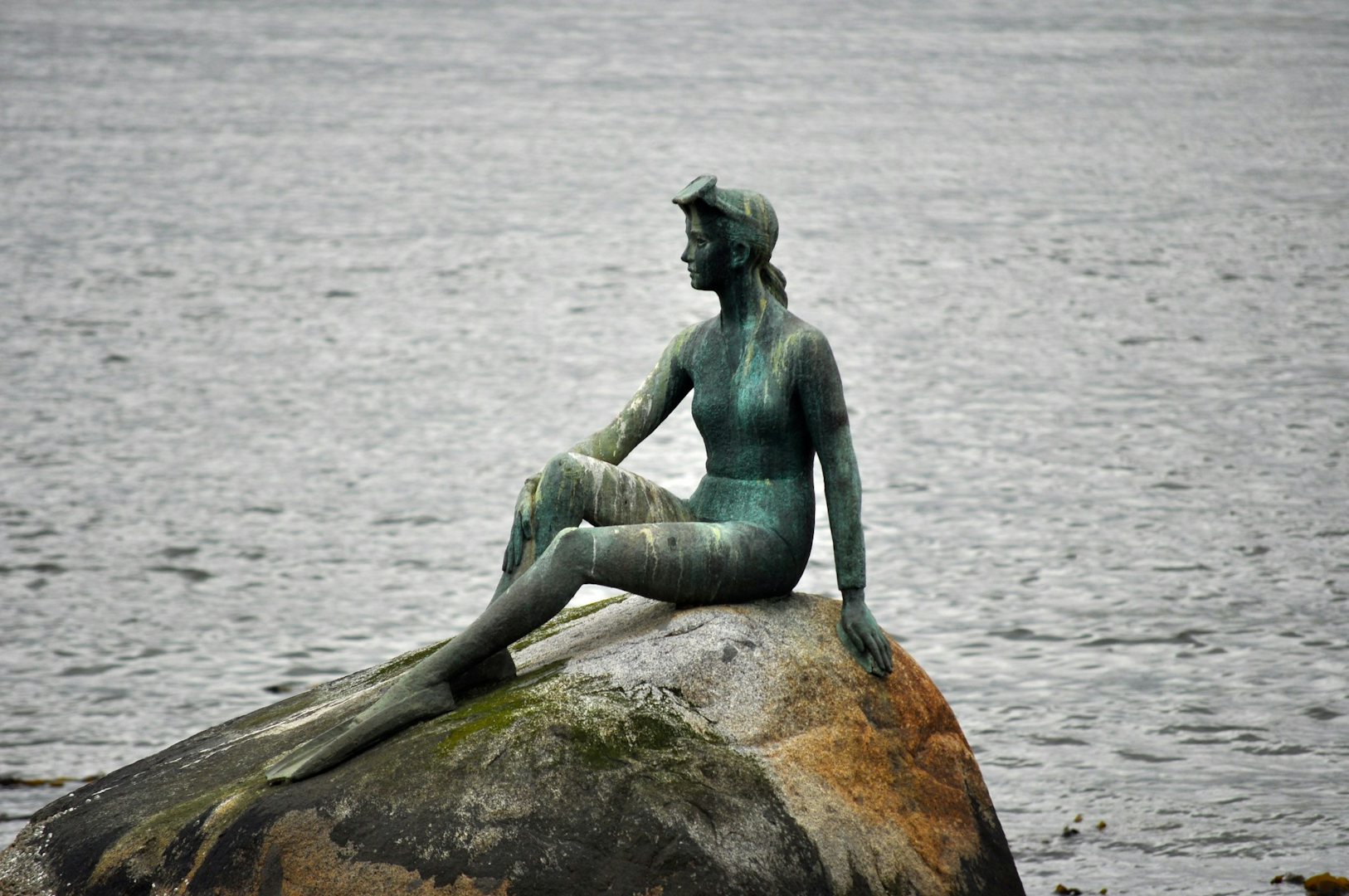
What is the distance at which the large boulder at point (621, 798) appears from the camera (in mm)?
6660

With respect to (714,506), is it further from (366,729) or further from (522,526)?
(366,729)

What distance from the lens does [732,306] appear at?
747cm

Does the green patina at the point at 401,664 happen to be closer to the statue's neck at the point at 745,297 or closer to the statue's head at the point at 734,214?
the statue's neck at the point at 745,297

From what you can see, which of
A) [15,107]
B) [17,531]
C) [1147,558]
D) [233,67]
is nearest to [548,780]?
[1147,558]

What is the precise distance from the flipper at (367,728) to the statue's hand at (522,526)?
1.41 feet

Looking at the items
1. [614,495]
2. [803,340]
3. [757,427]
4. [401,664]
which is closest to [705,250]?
[803,340]

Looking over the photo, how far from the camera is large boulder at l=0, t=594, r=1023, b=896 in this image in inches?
262

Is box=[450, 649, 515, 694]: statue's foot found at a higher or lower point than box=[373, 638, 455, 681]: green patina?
higher

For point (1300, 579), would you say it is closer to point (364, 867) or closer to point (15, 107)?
point (364, 867)

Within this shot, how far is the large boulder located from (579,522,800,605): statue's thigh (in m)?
0.08

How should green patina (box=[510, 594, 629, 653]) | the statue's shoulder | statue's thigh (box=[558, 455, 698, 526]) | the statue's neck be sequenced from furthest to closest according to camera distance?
green patina (box=[510, 594, 629, 653])
the statue's neck
the statue's shoulder
statue's thigh (box=[558, 455, 698, 526])

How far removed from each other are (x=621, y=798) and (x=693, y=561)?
0.91 m

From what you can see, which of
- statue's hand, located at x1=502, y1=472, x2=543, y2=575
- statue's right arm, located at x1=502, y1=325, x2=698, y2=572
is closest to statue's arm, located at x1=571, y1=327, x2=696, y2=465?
statue's right arm, located at x1=502, y1=325, x2=698, y2=572

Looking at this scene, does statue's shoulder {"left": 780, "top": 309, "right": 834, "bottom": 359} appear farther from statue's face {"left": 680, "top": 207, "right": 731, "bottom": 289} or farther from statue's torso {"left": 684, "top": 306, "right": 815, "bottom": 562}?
statue's face {"left": 680, "top": 207, "right": 731, "bottom": 289}
